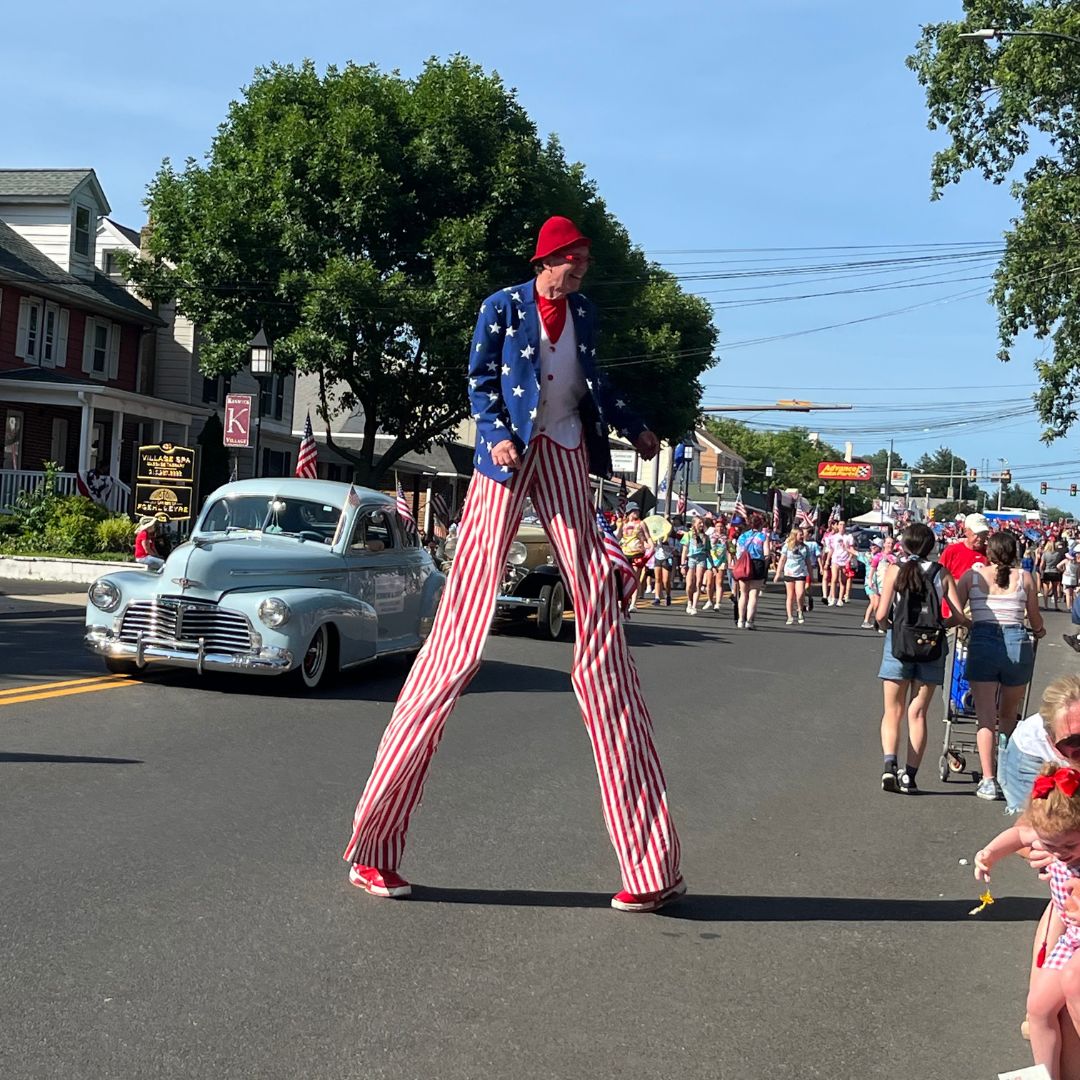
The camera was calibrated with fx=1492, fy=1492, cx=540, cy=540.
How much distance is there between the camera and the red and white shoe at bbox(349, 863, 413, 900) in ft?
18.2

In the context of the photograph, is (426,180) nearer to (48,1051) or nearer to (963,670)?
(963,670)

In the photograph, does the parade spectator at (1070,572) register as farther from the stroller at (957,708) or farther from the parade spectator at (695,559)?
the stroller at (957,708)

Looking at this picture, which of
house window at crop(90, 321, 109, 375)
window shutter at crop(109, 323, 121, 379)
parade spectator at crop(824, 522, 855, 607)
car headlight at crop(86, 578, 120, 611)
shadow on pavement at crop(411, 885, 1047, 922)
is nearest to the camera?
shadow on pavement at crop(411, 885, 1047, 922)

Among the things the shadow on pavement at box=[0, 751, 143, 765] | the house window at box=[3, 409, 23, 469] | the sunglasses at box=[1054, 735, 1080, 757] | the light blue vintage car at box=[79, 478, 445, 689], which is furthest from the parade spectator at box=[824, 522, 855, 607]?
the sunglasses at box=[1054, 735, 1080, 757]

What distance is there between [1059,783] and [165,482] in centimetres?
2259

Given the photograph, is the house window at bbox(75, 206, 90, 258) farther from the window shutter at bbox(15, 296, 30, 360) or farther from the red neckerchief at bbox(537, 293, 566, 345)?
the red neckerchief at bbox(537, 293, 566, 345)

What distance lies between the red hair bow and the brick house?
101 feet

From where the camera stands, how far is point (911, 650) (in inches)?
350

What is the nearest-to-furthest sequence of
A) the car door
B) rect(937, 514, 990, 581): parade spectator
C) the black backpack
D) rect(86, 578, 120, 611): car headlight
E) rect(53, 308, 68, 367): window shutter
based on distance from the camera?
1. the black backpack
2. rect(937, 514, 990, 581): parade spectator
3. rect(86, 578, 120, 611): car headlight
4. the car door
5. rect(53, 308, 68, 367): window shutter

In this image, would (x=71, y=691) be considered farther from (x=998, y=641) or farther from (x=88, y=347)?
(x=88, y=347)

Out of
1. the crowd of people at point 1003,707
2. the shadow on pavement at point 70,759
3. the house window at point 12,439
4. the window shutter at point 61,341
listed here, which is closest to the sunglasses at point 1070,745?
the crowd of people at point 1003,707

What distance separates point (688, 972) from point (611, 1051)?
0.84 m

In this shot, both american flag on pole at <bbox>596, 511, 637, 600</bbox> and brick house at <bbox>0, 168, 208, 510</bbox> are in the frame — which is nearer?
american flag on pole at <bbox>596, 511, 637, 600</bbox>

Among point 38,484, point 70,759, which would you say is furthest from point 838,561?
point 70,759
